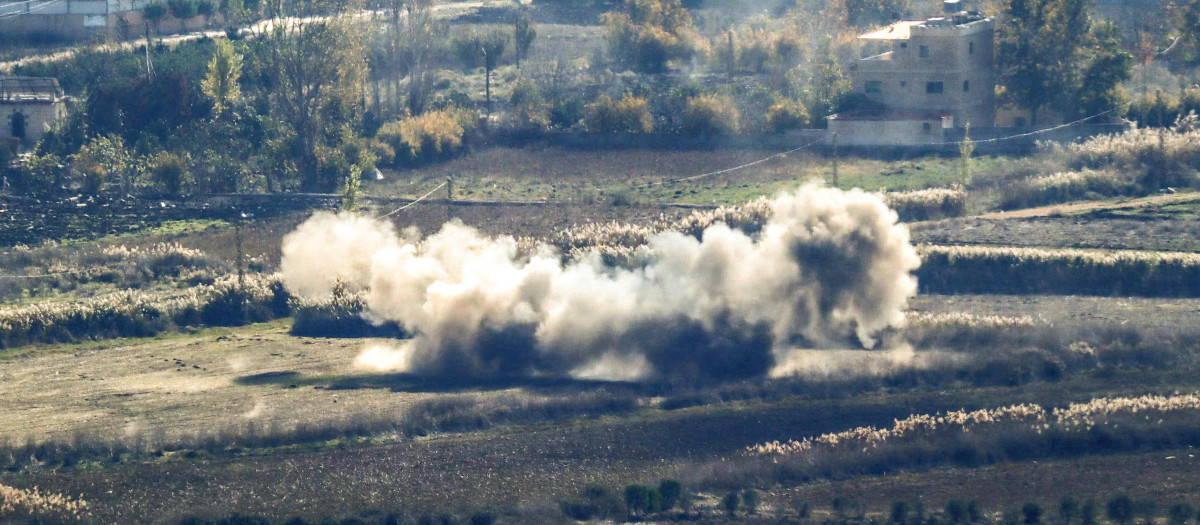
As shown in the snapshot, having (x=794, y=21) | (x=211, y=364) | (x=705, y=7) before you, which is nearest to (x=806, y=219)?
(x=211, y=364)

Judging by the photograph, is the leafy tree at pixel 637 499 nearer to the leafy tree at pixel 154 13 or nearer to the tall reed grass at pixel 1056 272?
the tall reed grass at pixel 1056 272

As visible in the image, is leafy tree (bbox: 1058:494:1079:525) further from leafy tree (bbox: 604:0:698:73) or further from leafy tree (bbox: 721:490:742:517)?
leafy tree (bbox: 604:0:698:73)

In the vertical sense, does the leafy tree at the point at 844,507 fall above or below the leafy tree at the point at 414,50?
below

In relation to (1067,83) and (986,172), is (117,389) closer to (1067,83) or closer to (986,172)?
(986,172)

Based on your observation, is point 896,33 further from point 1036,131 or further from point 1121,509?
point 1121,509

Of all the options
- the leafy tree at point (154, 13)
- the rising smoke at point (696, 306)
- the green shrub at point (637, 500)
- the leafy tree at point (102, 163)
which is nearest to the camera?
the green shrub at point (637, 500)

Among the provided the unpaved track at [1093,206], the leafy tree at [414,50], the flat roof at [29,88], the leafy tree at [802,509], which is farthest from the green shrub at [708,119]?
the leafy tree at [802,509]

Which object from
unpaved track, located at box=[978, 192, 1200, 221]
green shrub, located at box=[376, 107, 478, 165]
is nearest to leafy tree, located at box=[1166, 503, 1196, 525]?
unpaved track, located at box=[978, 192, 1200, 221]
